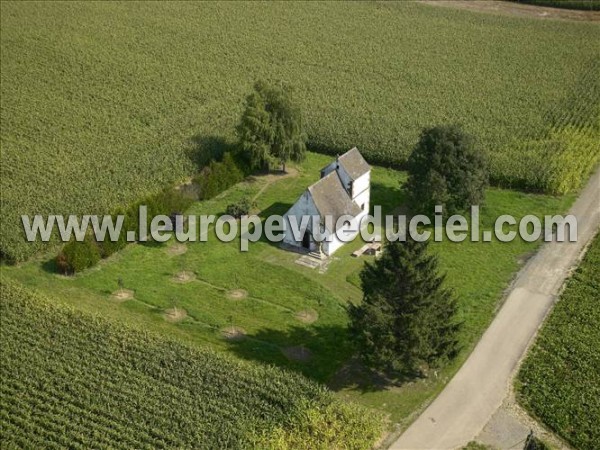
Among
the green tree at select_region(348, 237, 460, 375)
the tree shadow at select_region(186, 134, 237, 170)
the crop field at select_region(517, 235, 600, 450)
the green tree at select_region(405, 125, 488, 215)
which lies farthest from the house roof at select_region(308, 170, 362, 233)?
the crop field at select_region(517, 235, 600, 450)

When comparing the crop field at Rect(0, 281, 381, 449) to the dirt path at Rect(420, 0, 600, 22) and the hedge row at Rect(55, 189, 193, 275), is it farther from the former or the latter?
the dirt path at Rect(420, 0, 600, 22)

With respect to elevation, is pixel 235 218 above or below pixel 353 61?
below

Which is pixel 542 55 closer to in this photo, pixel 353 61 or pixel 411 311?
pixel 353 61

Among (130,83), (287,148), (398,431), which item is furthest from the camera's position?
(130,83)

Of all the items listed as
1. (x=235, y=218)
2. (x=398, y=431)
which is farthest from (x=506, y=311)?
(x=235, y=218)

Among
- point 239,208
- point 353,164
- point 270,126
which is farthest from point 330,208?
point 270,126

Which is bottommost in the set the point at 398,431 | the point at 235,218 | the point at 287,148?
the point at 398,431
